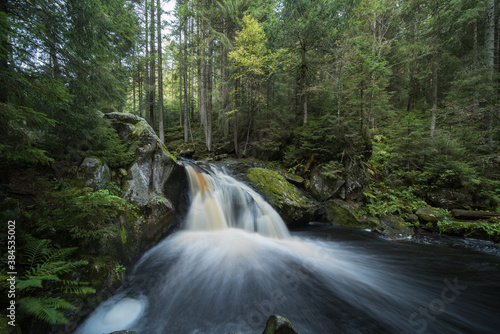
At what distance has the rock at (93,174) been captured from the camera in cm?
431

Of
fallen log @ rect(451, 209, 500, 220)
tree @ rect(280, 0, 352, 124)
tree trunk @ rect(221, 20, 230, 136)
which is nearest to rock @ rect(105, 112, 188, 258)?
tree @ rect(280, 0, 352, 124)

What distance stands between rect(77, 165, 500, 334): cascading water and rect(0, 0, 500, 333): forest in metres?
0.97

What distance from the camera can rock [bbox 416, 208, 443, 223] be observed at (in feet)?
24.6

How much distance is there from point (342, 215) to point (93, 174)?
8.99 meters

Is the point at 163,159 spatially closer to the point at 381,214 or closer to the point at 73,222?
the point at 73,222

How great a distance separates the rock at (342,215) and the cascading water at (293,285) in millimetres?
1065

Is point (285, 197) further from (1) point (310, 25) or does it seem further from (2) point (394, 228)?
(1) point (310, 25)

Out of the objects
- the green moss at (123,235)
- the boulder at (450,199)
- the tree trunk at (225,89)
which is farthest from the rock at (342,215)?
the tree trunk at (225,89)

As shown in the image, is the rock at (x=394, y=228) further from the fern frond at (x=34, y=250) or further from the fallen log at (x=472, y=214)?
the fern frond at (x=34, y=250)

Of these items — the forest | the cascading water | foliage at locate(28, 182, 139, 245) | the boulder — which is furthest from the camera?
the boulder

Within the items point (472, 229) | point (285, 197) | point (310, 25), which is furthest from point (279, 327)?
point (310, 25)

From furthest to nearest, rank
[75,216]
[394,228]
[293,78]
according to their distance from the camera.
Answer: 1. [293,78]
2. [394,228]
3. [75,216]

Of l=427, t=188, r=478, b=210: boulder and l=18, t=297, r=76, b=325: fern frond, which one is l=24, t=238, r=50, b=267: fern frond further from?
l=427, t=188, r=478, b=210: boulder

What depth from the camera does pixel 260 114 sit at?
13.0 metres
